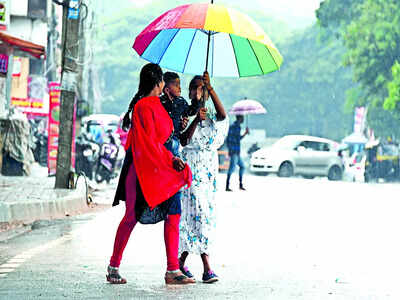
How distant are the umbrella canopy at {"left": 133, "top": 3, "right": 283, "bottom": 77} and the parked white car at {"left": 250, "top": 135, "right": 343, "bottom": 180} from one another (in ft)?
73.9

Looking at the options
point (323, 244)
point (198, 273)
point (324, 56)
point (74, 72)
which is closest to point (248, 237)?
point (323, 244)

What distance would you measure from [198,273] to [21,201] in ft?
19.0

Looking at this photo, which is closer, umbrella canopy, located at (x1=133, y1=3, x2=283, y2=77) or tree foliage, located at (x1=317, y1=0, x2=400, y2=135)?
umbrella canopy, located at (x1=133, y1=3, x2=283, y2=77)

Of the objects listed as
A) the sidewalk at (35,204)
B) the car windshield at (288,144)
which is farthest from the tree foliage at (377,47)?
the sidewalk at (35,204)

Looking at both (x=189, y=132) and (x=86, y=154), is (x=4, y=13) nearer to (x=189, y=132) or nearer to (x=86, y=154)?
(x=86, y=154)

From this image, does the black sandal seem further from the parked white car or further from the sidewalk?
the parked white car

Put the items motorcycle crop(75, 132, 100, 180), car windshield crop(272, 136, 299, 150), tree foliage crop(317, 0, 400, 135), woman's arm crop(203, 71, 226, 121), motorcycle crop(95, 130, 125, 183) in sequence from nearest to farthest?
woman's arm crop(203, 71, 226, 121) → motorcycle crop(95, 130, 125, 183) → motorcycle crop(75, 132, 100, 180) → car windshield crop(272, 136, 299, 150) → tree foliage crop(317, 0, 400, 135)

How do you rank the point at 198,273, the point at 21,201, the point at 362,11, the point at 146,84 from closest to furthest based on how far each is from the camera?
1. the point at 146,84
2. the point at 198,273
3. the point at 21,201
4. the point at 362,11

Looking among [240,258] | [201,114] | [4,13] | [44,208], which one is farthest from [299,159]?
[201,114]

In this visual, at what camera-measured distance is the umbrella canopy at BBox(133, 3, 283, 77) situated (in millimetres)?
6957

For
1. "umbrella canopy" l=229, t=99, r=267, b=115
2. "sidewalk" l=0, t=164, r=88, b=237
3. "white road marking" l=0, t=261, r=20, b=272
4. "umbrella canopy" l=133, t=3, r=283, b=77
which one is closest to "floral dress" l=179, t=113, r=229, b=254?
"umbrella canopy" l=133, t=3, r=283, b=77

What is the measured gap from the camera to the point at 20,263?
7.72 metres

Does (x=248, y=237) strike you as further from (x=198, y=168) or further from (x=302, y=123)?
(x=302, y=123)

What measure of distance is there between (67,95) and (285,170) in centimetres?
1552
